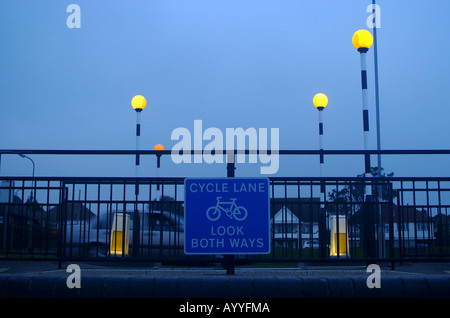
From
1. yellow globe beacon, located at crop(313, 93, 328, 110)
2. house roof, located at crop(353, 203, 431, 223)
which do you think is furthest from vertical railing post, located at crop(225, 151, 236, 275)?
yellow globe beacon, located at crop(313, 93, 328, 110)

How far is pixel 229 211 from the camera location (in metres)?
5.10

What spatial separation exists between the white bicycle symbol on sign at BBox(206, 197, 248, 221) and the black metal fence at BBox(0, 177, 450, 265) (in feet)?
1.74

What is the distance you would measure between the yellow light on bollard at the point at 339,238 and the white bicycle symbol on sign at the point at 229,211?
1157 mm

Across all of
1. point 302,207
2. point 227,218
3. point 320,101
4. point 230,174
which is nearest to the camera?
point 227,218

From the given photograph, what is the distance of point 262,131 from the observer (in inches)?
350

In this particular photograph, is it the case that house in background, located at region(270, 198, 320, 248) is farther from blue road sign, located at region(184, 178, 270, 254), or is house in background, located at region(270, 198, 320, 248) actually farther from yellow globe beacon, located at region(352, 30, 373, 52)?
yellow globe beacon, located at region(352, 30, 373, 52)

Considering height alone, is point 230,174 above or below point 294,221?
above

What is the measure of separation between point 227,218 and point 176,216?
Answer: 736mm

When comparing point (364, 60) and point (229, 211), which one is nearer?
point (229, 211)

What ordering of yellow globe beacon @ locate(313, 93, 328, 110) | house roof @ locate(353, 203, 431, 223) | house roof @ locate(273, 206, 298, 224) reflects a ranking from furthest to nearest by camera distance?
yellow globe beacon @ locate(313, 93, 328, 110)
house roof @ locate(353, 203, 431, 223)
house roof @ locate(273, 206, 298, 224)

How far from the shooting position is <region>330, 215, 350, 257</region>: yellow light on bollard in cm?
567

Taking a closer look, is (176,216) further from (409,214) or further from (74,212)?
(409,214)

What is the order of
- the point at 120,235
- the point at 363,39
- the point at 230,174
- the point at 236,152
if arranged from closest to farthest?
the point at 230,174 < the point at 236,152 < the point at 120,235 < the point at 363,39

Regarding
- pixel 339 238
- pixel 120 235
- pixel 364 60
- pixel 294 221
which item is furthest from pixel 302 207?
pixel 364 60
